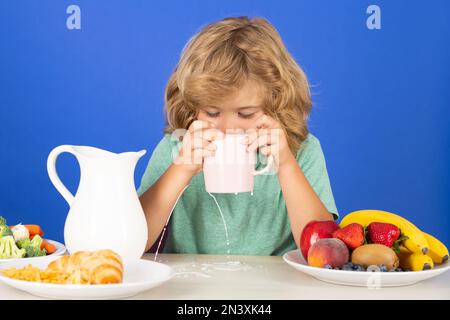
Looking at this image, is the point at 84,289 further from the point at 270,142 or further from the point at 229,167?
the point at 270,142

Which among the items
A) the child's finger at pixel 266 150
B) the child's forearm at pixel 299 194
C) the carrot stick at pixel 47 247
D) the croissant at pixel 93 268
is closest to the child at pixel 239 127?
the child's forearm at pixel 299 194

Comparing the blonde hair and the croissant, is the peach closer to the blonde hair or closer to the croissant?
the croissant

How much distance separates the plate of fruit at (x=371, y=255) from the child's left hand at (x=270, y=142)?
0.18 m

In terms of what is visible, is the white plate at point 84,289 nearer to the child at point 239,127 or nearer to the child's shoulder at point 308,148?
the child at point 239,127

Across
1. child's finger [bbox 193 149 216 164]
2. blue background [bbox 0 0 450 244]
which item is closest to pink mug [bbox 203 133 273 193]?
child's finger [bbox 193 149 216 164]

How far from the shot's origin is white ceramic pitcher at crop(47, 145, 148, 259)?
109cm

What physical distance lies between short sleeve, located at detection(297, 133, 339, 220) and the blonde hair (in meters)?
0.02

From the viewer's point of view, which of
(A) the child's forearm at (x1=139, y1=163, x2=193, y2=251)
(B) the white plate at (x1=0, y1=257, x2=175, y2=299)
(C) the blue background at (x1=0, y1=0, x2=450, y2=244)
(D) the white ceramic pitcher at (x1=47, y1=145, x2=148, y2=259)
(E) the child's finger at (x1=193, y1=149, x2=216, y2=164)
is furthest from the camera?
(C) the blue background at (x1=0, y1=0, x2=450, y2=244)

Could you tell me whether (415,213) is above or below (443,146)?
below

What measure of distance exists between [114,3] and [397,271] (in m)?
1.88

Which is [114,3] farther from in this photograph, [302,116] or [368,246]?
[368,246]

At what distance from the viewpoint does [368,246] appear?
1.02m
